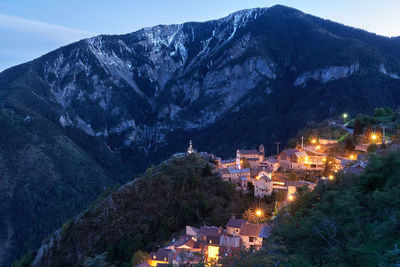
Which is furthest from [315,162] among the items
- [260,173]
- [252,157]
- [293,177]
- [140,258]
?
[140,258]

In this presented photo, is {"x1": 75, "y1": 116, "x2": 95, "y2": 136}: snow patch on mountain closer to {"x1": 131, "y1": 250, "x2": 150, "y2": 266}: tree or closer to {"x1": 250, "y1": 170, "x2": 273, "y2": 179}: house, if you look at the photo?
{"x1": 250, "y1": 170, "x2": 273, "y2": 179}: house

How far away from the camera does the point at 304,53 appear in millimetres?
158375

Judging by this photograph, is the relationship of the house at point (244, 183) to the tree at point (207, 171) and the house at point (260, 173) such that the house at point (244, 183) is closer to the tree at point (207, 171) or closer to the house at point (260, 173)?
the house at point (260, 173)

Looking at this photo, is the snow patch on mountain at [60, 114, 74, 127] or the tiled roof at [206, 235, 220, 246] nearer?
the tiled roof at [206, 235, 220, 246]

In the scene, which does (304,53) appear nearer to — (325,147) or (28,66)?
(325,147)

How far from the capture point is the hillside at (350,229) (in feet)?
43.9

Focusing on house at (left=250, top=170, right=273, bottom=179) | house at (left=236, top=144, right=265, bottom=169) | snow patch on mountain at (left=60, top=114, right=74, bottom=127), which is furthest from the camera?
snow patch on mountain at (left=60, top=114, right=74, bottom=127)

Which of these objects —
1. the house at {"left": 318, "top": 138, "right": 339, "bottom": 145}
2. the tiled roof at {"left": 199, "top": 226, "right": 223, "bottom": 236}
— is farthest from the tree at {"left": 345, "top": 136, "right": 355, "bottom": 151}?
the tiled roof at {"left": 199, "top": 226, "right": 223, "bottom": 236}

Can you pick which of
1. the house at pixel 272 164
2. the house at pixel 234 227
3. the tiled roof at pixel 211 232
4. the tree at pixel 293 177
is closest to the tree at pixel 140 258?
the tiled roof at pixel 211 232

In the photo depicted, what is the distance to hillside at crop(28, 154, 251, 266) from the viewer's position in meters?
40.9

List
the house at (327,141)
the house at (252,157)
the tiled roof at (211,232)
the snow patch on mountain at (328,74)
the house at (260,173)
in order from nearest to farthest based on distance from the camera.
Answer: the tiled roof at (211,232) → the house at (260,173) → the house at (327,141) → the house at (252,157) → the snow patch on mountain at (328,74)

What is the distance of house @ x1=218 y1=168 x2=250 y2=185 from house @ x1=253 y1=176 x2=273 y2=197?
3.14 metres

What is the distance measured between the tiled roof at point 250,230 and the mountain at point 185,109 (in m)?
72.1

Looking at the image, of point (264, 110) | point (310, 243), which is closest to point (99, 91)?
point (264, 110)
